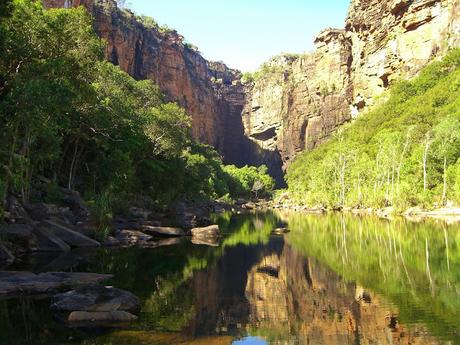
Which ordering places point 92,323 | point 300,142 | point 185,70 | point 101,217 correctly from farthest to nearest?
point 300,142, point 185,70, point 101,217, point 92,323

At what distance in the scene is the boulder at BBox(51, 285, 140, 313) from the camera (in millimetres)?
12336

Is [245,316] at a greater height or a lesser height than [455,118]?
lesser

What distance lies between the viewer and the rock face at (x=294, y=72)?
378 ft

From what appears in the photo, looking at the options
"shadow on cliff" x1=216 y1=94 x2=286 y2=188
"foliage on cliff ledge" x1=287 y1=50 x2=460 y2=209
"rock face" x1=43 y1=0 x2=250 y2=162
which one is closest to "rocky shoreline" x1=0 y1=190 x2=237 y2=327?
"foliage on cliff ledge" x1=287 y1=50 x2=460 y2=209

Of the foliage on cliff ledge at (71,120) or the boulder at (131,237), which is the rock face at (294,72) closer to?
the foliage on cliff ledge at (71,120)

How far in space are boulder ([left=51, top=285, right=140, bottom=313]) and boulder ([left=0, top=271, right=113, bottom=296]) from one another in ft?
7.08

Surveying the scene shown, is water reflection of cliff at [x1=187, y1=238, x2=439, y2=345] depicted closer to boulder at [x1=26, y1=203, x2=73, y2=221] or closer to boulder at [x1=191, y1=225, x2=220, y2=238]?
boulder at [x1=26, y1=203, x2=73, y2=221]

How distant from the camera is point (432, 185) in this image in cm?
6341

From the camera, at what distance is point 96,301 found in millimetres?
12453

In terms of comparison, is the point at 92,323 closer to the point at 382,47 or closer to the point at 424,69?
the point at 424,69

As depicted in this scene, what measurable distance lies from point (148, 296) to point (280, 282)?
5470 mm

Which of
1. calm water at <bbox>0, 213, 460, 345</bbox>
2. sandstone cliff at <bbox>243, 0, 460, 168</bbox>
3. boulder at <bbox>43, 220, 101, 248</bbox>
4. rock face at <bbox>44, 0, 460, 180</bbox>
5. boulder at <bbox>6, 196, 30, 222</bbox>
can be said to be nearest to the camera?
calm water at <bbox>0, 213, 460, 345</bbox>

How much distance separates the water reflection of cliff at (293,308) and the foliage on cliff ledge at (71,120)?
10.1 m

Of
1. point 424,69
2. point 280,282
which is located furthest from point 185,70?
point 280,282
